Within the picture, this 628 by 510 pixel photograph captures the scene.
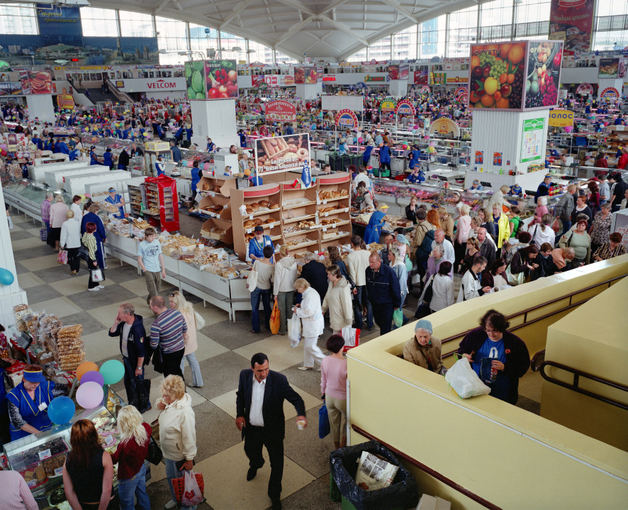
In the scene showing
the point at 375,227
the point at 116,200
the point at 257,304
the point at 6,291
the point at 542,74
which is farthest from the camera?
the point at 542,74

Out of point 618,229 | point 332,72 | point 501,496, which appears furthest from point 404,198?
point 332,72

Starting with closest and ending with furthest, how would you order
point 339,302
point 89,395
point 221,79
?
point 89,395 → point 339,302 → point 221,79

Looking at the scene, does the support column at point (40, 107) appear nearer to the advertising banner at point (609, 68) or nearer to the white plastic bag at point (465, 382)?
the white plastic bag at point (465, 382)

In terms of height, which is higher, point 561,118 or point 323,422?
point 561,118

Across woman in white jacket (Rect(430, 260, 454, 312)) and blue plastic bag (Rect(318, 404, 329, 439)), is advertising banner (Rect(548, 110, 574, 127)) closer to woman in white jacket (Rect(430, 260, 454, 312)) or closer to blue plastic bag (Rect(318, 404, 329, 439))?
woman in white jacket (Rect(430, 260, 454, 312))

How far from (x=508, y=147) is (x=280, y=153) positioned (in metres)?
6.51

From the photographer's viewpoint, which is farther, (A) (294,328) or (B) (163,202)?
(B) (163,202)

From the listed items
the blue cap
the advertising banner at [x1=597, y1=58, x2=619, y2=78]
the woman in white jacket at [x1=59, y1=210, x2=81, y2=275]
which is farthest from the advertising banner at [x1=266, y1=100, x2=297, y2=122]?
the advertising banner at [x1=597, y1=58, x2=619, y2=78]

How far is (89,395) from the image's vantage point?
16.2 ft

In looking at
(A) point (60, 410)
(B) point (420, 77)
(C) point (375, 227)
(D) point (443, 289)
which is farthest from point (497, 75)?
(B) point (420, 77)

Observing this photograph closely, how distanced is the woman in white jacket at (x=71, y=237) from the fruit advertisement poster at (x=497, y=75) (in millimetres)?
10375

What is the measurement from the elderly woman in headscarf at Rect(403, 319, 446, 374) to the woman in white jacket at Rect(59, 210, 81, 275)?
25.5 feet

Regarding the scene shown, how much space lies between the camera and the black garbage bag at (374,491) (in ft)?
13.2

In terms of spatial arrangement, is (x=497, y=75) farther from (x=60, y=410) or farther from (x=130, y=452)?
(x=130, y=452)
